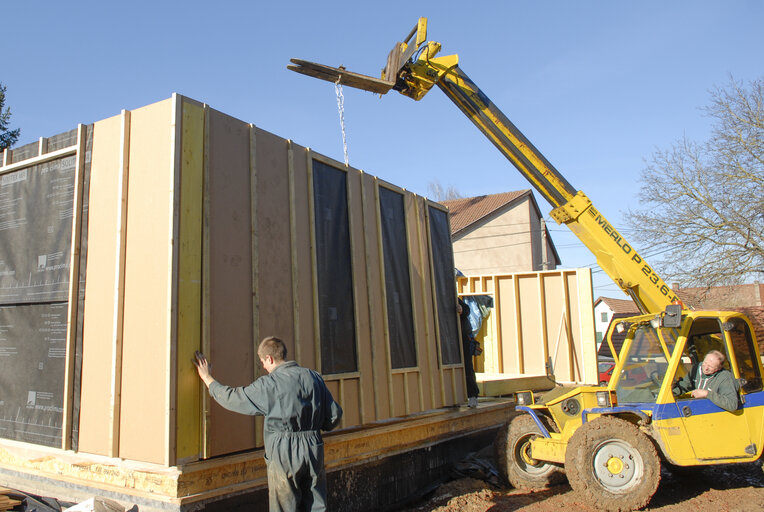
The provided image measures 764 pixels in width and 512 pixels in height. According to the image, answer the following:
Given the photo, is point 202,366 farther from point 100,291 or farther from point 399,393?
point 399,393

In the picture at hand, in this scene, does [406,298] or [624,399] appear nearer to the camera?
[624,399]

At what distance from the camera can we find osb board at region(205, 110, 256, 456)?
186 inches

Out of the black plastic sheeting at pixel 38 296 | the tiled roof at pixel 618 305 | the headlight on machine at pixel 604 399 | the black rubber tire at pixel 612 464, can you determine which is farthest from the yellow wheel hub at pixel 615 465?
the tiled roof at pixel 618 305

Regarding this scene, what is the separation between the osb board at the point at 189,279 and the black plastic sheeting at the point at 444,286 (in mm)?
4367

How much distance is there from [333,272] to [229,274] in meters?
1.59

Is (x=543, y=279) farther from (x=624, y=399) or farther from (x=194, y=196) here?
(x=194, y=196)

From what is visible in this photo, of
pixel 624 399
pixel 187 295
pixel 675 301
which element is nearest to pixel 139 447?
pixel 187 295

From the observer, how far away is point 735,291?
2127 cm

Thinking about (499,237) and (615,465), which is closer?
(615,465)

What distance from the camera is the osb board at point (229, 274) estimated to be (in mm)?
4719

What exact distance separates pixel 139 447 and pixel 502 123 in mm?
6344

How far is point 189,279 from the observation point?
455 cm

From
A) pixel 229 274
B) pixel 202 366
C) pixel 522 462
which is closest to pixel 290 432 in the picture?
Result: pixel 202 366

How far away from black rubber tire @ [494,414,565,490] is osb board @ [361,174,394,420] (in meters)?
1.52
